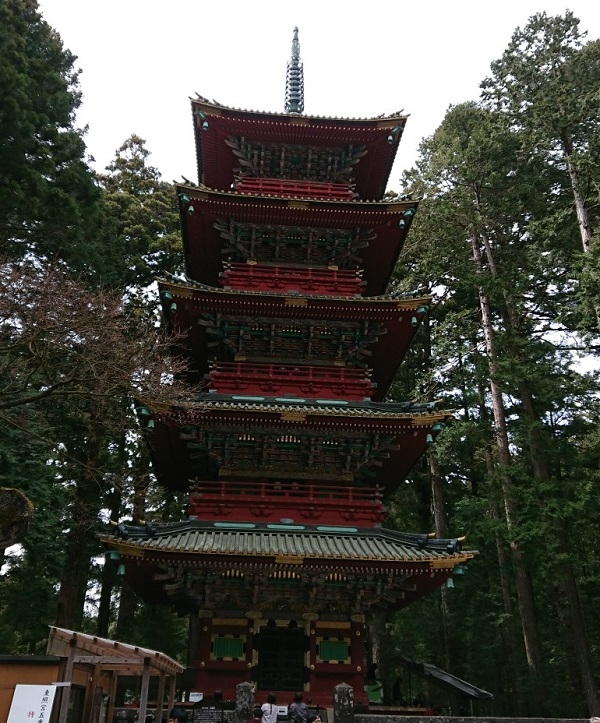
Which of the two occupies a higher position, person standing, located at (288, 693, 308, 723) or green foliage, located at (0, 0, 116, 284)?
green foliage, located at (0, 0, 116, 284)

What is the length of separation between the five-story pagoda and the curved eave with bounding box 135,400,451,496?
0.05 metres

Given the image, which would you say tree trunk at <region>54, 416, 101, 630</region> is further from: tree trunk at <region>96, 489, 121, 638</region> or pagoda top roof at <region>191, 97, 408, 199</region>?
pagoda top roof at <region>191, 97, 408, 199</region>

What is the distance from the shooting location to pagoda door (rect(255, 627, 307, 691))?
13.3 m

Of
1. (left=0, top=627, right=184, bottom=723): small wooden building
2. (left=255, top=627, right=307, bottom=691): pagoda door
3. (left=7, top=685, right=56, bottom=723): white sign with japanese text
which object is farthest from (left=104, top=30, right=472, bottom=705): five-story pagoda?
(left=7, top=685, right=56, bottom=723): white sign with japanese text

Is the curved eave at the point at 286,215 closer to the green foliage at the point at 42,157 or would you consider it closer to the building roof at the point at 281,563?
the green foliage at the point at 42,157

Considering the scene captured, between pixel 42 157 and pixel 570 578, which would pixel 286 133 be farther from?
pixel 570 578

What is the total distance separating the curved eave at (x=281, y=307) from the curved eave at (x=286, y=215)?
2.80 m

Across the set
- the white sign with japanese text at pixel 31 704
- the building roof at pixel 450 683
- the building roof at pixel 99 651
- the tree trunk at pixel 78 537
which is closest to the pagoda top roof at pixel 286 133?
the tree trunk at pixel 78 537

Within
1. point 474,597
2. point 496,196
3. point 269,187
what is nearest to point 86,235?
point 269,187

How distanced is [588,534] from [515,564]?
7.82ft

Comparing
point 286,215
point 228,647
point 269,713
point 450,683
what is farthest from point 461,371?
point 269,713

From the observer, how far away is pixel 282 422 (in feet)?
47.5

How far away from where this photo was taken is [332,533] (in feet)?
46.6

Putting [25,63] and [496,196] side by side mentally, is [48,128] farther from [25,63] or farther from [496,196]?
[496,196]
